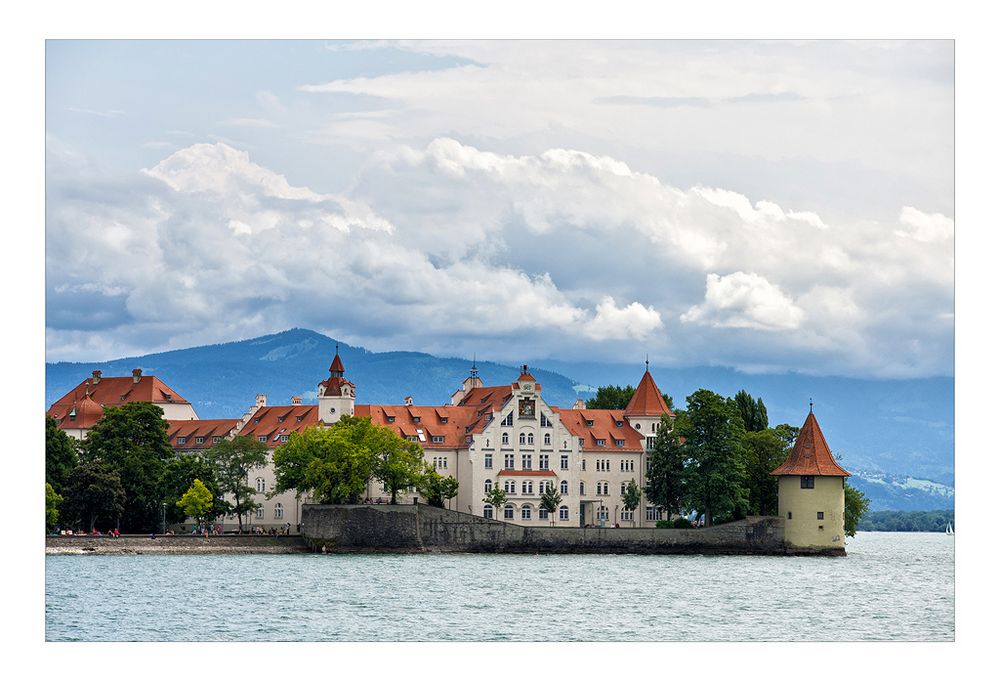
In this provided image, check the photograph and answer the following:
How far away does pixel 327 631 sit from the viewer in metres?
51.2

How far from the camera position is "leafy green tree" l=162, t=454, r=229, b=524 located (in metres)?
92.9

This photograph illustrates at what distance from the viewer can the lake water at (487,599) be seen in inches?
2035

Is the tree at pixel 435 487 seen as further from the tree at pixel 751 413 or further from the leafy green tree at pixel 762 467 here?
the tree at pixel 751 413

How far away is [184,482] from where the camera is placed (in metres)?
93.4

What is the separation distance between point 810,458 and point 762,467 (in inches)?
189

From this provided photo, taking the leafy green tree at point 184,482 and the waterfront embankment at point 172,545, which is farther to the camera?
the leafy green tree at point 184,482

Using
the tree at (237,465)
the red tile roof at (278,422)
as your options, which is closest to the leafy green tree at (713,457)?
the red tile roof at (278,422)

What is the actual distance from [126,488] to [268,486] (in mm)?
12718

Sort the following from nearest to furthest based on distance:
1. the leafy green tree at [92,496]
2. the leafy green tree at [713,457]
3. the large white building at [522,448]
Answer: the leafy green tree at [92,496] < the leafy green tree at [713,457] < the large white building at [522,448]

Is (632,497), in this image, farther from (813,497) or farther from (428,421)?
(813,497)

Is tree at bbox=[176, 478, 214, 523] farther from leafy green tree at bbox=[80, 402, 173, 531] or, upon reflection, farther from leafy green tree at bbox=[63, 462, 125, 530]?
leafy green tree at bbox=[63, 462, 125, 530]

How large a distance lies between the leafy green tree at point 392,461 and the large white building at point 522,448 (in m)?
5.36
